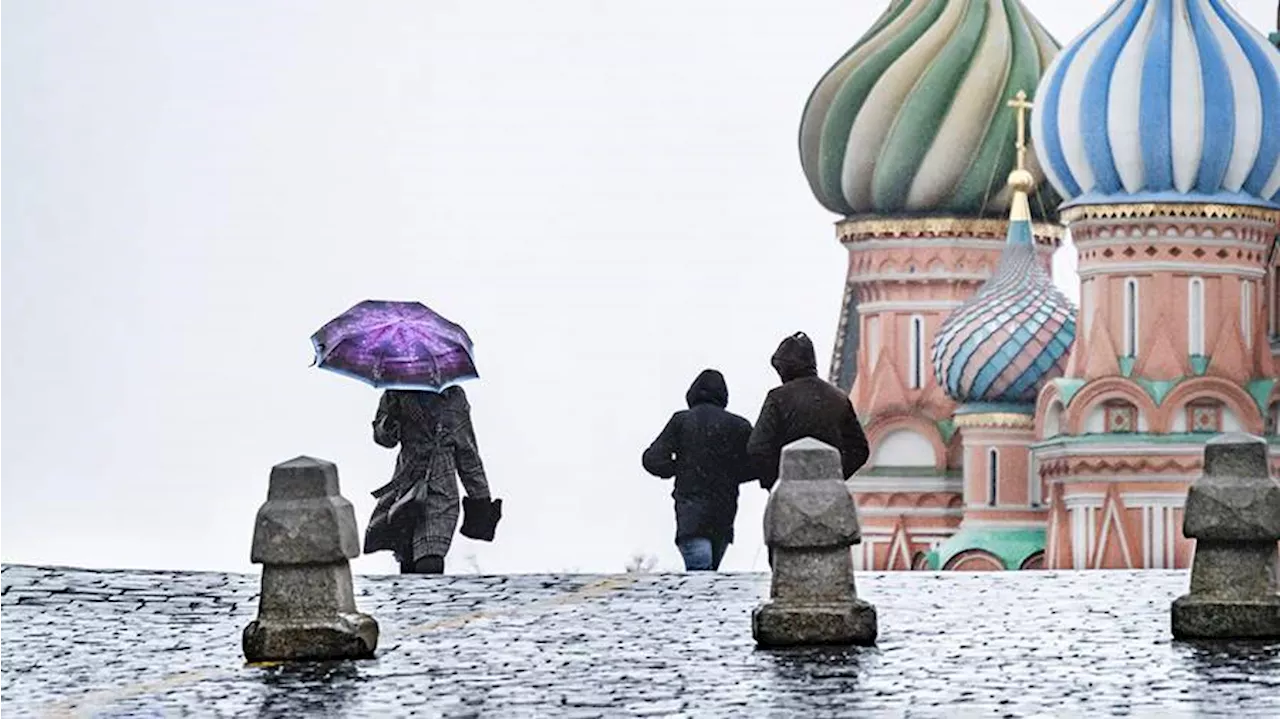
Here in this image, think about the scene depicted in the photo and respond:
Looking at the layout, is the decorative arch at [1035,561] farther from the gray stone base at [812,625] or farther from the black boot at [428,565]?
the gray stone base at [812,625]

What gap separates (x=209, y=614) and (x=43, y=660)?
2.51 m

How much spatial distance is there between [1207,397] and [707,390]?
4430cm

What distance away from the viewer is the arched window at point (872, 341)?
75125 millimetres

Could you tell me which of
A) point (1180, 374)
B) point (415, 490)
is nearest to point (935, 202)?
point (1180, 374)

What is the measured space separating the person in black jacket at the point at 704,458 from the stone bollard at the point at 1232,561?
4.46m

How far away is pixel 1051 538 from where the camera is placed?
6844 centimetres

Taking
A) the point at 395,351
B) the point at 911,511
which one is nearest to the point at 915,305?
the point at 911,511

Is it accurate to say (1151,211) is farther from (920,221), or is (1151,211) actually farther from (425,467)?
(425,467)

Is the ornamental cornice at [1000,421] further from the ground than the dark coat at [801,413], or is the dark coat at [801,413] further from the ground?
the ornamental cornice at [1000,421]

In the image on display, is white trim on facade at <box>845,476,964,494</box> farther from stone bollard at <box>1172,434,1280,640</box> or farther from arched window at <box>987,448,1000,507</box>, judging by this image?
stone bollard at <box>1172,434,1280,640</box>

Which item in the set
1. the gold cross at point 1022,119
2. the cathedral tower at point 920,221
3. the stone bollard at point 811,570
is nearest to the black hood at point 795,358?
the stone bollard at point 811,570

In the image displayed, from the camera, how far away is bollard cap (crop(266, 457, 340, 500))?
19.6 m

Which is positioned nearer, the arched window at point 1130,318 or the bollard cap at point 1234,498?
the bollard cap at point 1234,498

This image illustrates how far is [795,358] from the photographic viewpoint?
876 inches
